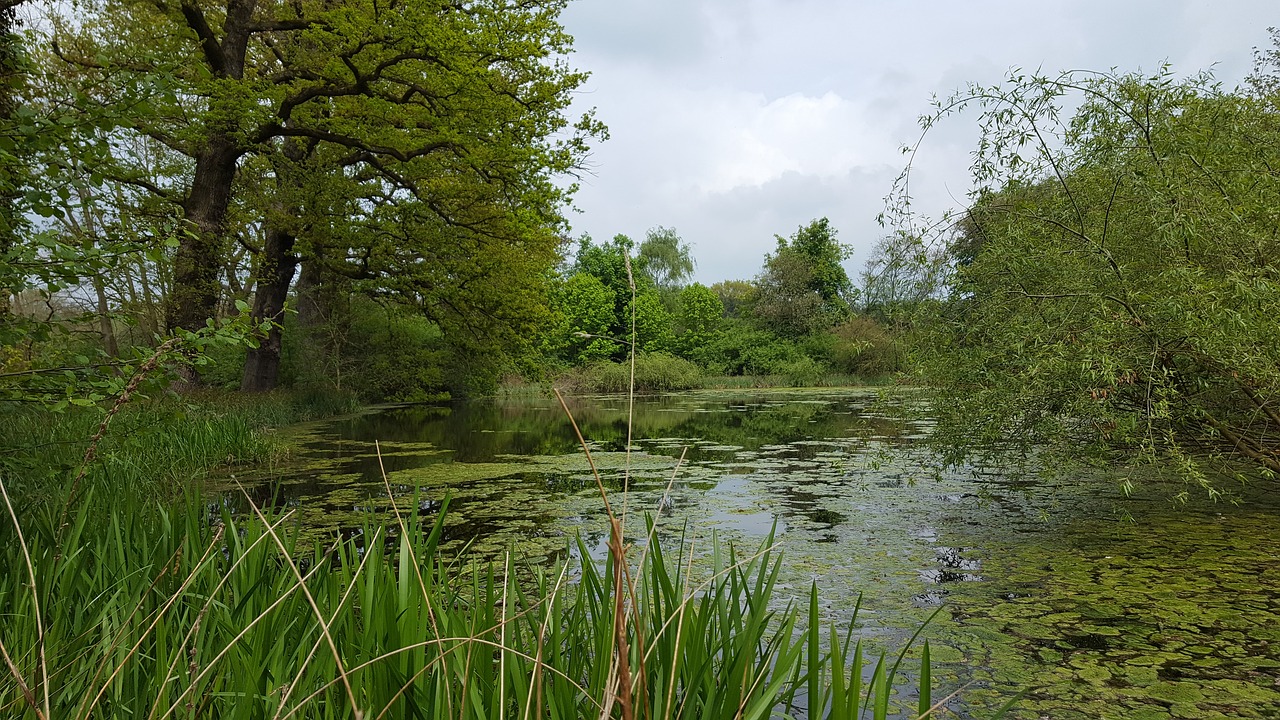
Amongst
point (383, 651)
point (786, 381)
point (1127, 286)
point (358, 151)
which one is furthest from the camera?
point (786, 381)

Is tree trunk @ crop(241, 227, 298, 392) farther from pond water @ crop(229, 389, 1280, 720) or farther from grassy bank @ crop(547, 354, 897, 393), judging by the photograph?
grassy bank @ crop(547, 354, 897, 393)

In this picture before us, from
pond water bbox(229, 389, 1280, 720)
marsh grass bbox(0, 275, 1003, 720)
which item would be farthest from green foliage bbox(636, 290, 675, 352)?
marsh grass bbox(0, 275, 1003, 720)

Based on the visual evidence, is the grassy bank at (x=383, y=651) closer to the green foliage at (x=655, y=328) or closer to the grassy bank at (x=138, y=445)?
the grassy bank at (x=138, y=445)

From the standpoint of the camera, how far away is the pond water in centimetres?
304

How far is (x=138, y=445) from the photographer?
525 cm

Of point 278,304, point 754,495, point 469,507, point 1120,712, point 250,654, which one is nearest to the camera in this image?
point 250,654

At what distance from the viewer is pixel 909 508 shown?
661 cm

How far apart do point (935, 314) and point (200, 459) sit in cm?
700

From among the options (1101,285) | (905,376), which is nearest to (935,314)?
(905,376)

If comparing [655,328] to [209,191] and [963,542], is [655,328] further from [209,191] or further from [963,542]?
[963,542]

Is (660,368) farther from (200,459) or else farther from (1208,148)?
(1208,148)

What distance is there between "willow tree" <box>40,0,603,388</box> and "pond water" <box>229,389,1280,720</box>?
13.5 feet

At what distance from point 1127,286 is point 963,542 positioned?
1.96m

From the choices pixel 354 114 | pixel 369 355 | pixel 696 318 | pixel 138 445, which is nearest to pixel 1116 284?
pixel 138 445
